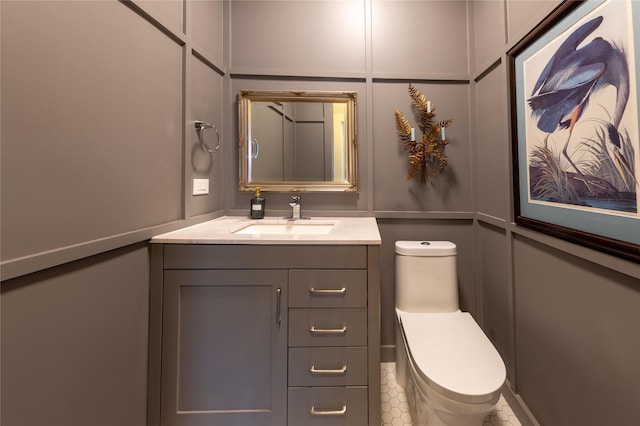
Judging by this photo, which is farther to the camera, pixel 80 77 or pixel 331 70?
pixel 331 70

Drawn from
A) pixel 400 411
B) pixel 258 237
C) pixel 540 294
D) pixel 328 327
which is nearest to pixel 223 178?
pixel 258 237

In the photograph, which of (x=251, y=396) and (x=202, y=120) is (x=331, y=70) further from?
(x=251, y=396)

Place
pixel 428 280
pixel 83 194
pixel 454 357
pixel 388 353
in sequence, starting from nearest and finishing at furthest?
pixel 83 194, pixel 454 357, pixel 428 280, pixel 388 353

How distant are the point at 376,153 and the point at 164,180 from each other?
4.01ft

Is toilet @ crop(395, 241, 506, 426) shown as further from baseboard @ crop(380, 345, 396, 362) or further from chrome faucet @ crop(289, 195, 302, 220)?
chrome faucet @ crop(289, 195, 302, 220)

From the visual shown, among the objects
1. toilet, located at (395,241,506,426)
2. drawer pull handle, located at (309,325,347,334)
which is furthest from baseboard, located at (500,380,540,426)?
drawer pull handle, located at (309,325,347,334)

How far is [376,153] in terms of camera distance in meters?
1.74

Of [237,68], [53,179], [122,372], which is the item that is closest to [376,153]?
[237,68]

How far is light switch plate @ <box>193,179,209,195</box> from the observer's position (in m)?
1.42

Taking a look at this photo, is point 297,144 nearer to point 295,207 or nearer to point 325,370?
point 295,207

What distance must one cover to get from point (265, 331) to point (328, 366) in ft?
0.96

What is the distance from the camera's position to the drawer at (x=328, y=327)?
1083mm

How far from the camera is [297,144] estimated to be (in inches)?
68.1

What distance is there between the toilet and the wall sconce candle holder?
0.52 m
